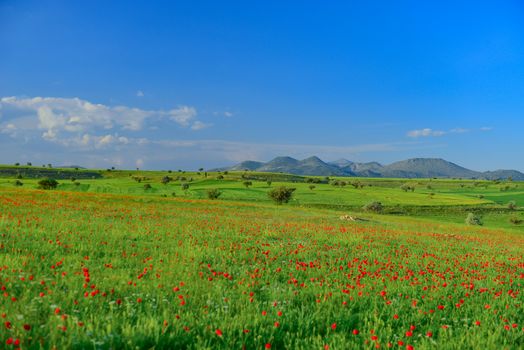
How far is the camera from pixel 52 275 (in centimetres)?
741

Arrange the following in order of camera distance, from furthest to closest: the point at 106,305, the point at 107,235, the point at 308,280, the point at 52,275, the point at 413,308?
the point at 107,235, the point at 308,280, the point at 52,275, the point at 413,308, the point at 106,305

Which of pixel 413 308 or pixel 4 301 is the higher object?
pixel 4 301

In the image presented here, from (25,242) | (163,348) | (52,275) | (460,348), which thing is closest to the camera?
(163,348)

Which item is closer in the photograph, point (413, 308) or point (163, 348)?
point (163, 348)

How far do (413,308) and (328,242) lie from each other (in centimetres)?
952

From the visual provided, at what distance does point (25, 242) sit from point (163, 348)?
8.31 meters

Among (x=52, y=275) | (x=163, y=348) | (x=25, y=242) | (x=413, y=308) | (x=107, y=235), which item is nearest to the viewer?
(x=163, y=348)

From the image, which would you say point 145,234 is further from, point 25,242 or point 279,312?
point 279,312

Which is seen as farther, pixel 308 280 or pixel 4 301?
pixel 308 280

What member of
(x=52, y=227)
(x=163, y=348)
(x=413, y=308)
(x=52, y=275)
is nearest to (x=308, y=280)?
(x=413, y=308)

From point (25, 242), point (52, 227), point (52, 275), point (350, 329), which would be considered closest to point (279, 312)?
point (350, 329)

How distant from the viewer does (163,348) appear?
15.7ft

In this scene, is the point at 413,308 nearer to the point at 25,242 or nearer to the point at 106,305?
the point at 106,305

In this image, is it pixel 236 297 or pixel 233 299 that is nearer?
pixel 233 299
